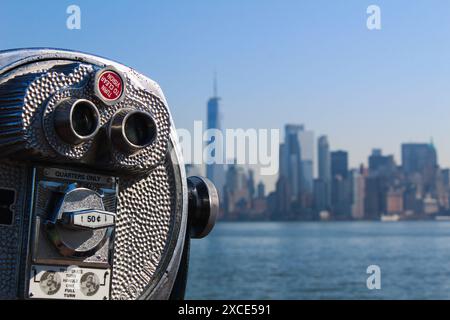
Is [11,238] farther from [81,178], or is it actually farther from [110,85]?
[110,85]

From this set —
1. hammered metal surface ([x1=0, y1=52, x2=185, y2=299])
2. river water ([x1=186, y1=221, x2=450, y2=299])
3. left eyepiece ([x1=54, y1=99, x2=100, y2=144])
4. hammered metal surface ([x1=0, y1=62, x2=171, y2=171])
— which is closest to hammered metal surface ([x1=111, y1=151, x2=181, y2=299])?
hammered metal surface ([x1=0, y1=52, x2=185, y2=299])

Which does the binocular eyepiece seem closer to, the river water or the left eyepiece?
the left eyepiece

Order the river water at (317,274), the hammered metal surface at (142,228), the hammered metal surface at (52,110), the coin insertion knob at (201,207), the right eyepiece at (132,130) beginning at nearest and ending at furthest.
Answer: the hammered metal surface at (52,110) → the right eyepiece at (132,130) → the hammered metal surface at (142,228) → the coin insertion knob at (201,207) → the river water at (317,274)

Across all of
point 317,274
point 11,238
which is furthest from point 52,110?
point 317,274

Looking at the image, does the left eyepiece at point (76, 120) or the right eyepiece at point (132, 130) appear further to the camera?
the right eyepiece at point (132, 130)

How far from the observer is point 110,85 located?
7.77ft

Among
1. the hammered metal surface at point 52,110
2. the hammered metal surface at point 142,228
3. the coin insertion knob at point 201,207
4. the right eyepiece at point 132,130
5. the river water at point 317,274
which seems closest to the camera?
the hammered metal surface at point 52,110

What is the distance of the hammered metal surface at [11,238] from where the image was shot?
2.21 metres

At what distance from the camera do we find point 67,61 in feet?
7.85

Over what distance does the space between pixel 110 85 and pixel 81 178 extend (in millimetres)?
267

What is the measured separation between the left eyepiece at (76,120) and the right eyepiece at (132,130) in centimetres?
6

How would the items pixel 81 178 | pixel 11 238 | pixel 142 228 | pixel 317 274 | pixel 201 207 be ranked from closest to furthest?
pixel 11 238, pixel 81 178, pixel 142 228, pixel 201 207, pixel 317 274

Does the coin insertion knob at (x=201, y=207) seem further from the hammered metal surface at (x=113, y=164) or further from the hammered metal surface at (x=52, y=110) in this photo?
the hammered metal surface at (x=52, y=110)

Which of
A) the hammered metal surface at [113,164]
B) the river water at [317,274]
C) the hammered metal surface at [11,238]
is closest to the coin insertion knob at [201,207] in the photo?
the hammered metal surface at [113,164]
